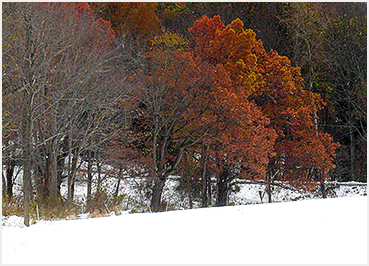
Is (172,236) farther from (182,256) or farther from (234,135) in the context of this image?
(234,135)

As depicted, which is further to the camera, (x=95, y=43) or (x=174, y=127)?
(x=174, y=127)

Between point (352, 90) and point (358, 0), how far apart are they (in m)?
4.36

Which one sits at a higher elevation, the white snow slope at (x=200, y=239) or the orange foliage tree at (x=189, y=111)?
the orange foliage tree at (x=189, y=111)

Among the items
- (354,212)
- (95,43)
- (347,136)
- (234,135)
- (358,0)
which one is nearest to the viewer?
(354,212)

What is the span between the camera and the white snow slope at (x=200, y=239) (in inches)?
264

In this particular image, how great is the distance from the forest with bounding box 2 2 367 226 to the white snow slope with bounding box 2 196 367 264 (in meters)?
3.27

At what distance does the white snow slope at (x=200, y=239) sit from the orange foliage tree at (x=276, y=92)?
9996mm

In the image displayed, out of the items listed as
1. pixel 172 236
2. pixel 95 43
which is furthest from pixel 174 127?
pixel 172 236

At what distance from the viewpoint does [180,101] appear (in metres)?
18.0

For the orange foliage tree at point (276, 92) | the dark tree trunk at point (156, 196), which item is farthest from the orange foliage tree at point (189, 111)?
the orange foliage tree at point (276, 92)

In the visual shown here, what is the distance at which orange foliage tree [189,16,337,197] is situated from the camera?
19281mm

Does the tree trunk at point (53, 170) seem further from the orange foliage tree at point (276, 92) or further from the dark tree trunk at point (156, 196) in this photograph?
the orange foliage tree at point (276, 92)

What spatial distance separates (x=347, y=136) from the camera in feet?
84.7

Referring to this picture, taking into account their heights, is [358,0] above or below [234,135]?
above
